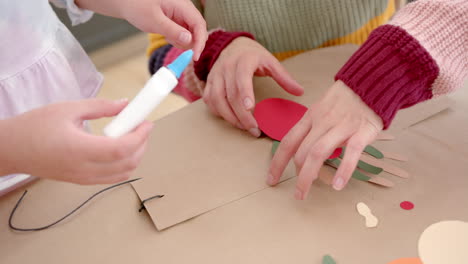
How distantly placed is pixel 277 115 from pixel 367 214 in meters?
0.22

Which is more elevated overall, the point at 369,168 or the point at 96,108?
the point at 96,108

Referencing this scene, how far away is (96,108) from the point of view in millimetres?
415

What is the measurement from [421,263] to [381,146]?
0.19m

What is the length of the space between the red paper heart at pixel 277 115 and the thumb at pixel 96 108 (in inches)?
11.0

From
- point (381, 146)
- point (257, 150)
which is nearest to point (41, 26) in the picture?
point (257, 150)

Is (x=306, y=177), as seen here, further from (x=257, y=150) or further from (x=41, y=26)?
(x=41, y=26)

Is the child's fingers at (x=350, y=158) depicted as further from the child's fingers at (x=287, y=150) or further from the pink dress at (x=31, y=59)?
the pink dress at (x=31, y=59)

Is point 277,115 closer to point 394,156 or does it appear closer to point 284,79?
point 284,79

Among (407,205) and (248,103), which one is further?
(248,103)

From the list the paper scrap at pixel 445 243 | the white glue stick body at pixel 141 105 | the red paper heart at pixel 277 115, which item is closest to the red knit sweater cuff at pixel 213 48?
the red paper heart at pixel 277 115

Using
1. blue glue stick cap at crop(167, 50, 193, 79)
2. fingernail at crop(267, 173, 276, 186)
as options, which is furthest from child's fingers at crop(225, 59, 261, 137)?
blue glue stick cap at crop(167, 50, 193, 79)

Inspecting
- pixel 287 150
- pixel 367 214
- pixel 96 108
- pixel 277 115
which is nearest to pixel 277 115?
pixel 277 115

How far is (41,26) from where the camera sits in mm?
673

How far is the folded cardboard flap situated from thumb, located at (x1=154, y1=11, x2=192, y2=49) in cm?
15
